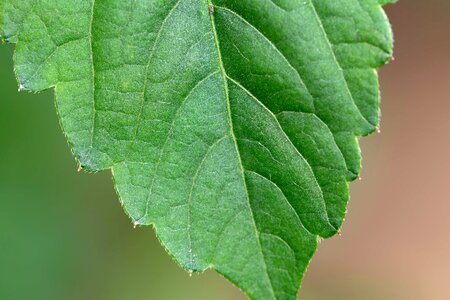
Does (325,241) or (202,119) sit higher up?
(202,119)

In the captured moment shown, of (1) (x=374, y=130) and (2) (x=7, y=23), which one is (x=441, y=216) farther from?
(2) (x=7, y=23)

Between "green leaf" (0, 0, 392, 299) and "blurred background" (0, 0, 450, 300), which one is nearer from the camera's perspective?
"green leaf" (0, 0, 392, 299)

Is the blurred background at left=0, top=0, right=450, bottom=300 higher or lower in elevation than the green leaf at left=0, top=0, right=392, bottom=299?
lower

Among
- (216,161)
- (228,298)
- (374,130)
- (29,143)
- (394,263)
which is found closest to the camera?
(374,130)

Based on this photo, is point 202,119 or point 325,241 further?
point 325,241

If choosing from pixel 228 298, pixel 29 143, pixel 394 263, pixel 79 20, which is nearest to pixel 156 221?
pixel 79 20
